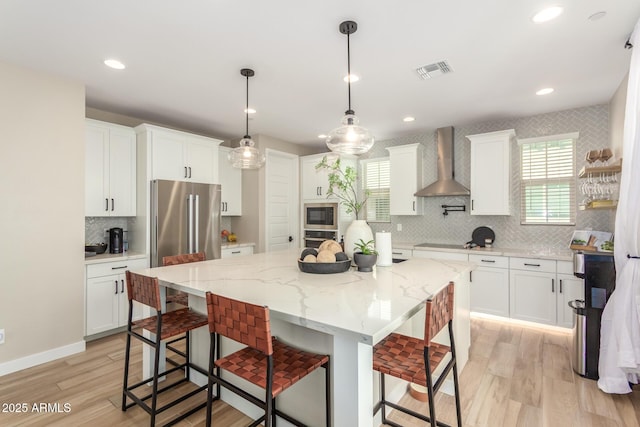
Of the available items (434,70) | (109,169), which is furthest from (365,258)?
(109,169)

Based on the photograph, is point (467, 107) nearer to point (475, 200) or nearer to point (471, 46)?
point (475, 200)

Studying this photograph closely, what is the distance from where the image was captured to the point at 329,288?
1.89 m

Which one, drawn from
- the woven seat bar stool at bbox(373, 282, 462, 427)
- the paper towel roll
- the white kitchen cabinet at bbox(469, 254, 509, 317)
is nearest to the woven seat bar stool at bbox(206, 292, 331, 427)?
the woven seat bar stool at bbox(373, 282, 462, 427)

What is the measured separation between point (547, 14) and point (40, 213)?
4.31 m

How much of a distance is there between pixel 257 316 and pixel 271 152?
14.0 feet

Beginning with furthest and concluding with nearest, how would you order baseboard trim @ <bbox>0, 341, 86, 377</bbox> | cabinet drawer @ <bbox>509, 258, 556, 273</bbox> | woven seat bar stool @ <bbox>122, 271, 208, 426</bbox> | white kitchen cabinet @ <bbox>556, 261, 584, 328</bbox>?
cabinet drawer @ <bbox>509, 258, 556, 273</bbox>, white kitchen cabinet @ <bbox>556, 261, 584, 328</bbox>, baseboard trim @ <bbox>0, 341, 86, 377</bbox>, woven seat bar stool @ <bbox>122, 271, 208, 426</bbox>

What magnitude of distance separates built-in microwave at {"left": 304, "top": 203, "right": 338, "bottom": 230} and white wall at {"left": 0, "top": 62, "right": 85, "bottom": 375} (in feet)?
11.1

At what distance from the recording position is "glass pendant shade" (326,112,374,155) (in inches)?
89.3

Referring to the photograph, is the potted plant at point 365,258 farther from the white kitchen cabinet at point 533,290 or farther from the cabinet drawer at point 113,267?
the cabinet drawer at point 113,267

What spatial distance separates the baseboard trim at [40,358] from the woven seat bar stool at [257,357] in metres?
2.35

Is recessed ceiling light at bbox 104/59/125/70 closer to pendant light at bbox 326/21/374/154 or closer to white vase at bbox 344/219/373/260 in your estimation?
pendant light at bbox 326/21/374/154

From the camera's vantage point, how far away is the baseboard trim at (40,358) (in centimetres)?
269

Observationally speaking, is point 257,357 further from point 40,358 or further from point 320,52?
point 40,358

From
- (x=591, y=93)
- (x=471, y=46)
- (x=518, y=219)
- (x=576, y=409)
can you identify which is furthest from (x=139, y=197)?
(x=591, y=93)
